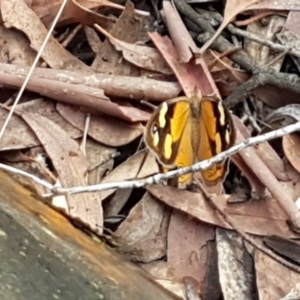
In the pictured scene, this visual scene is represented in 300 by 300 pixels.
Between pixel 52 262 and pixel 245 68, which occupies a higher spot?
pixel 245 68

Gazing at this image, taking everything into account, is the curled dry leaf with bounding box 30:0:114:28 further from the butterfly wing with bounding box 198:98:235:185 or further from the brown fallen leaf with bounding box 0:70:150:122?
the butterfly wing with bounding box 198:98:235:185

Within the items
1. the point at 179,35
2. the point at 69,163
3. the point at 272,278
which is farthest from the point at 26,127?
the point at 272,278

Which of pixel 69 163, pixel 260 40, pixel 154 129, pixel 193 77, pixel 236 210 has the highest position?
pixel 260 40

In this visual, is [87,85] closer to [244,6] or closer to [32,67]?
[32,67]

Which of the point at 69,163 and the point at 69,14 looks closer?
the point at 69,163

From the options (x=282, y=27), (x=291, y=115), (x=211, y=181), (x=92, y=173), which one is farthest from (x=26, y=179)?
(x=282, y=27)

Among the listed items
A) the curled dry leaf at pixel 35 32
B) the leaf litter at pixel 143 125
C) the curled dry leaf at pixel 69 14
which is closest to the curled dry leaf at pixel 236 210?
the leaf litter at pixel 143 125
